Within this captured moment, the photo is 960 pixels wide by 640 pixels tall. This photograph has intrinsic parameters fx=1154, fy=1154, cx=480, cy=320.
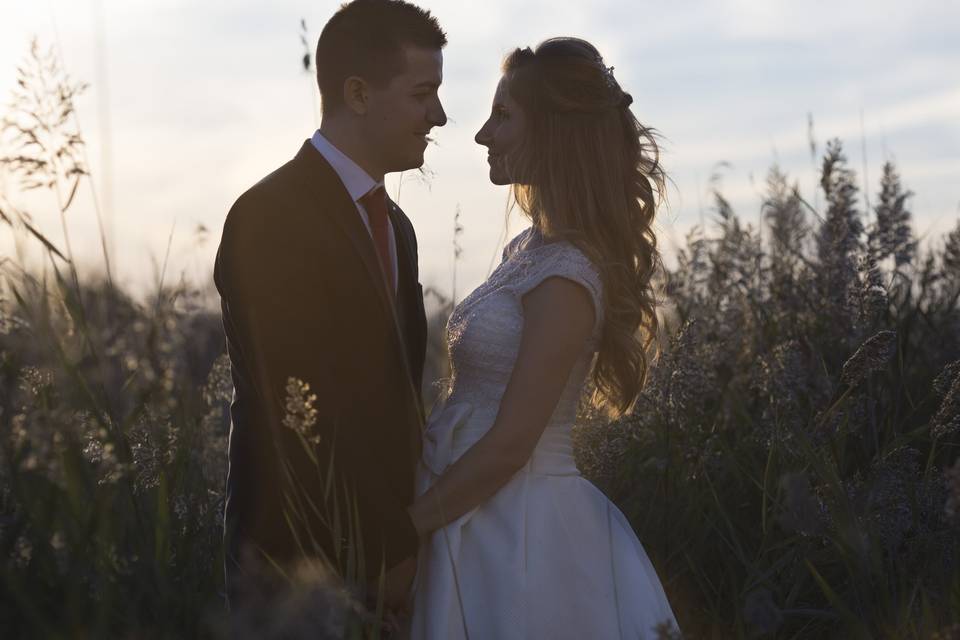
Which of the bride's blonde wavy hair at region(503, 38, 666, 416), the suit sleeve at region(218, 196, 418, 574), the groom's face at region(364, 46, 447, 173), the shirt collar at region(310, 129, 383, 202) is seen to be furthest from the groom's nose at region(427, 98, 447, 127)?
the suit sleeve at region(218, 196, 418, 574)

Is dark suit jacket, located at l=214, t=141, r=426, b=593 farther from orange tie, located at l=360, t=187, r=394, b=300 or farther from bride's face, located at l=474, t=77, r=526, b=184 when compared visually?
bride's face, located at l=474, t=77, r=526, b=184

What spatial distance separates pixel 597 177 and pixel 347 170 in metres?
0.74

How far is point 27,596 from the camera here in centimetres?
218

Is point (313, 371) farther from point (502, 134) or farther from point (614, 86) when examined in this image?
point (614, 86)

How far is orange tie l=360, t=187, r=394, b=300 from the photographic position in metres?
3.39

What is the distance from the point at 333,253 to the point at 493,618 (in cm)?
103

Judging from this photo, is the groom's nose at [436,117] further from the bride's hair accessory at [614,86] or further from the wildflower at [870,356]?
the wildflower at [870,356]

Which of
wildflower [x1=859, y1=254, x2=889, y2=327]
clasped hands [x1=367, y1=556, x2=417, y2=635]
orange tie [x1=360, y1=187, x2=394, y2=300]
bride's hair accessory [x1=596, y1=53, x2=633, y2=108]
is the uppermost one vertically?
bride's hair accessory [x1=596, y1=53, x2=633, y2=108]

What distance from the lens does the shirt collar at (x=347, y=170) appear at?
3.39m

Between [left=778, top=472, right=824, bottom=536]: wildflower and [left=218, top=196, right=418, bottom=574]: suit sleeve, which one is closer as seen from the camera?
[left=778, top=472, right=824, bottom=536]: wildflower

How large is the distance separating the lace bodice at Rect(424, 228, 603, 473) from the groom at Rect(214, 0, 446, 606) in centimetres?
13

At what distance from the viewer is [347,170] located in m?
3.40

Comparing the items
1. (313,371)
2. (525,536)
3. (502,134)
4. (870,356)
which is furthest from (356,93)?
(870,356)

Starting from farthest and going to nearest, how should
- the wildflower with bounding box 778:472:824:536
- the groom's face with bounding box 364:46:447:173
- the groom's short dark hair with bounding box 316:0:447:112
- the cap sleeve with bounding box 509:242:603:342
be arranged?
the groom's short dark hair with bounding box 316:0:447:112
the groom's face with bounding box 364:46:447:173
the cap sleeve with bounding box 509:242:603:342
the wildflower with bounding box 778:472:824:536
